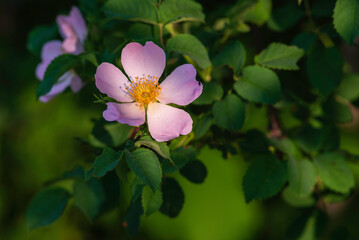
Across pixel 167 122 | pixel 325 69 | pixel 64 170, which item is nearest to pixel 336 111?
pixel 325 69

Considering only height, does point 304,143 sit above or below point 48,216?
above

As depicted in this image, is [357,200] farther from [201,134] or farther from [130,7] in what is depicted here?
[130,7]

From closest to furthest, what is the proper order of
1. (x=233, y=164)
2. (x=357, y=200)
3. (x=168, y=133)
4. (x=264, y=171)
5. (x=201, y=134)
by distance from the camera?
(x=168, y=133), (x=201, y=134), (x=264, y=171), (x=357, y=200), (x=233, y=164)

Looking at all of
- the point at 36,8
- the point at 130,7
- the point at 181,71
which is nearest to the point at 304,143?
the point at 181,71

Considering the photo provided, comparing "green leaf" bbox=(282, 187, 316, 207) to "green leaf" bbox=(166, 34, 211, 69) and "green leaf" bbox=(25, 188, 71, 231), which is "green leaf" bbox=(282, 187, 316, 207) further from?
"green leaf" bbox=(25, 188, 71, 231)

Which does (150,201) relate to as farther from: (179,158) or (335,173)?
(335,173)

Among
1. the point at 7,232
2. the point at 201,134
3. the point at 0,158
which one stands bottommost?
the point at 7,232

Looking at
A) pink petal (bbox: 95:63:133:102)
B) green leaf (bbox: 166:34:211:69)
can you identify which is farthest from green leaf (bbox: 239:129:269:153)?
pink petal (bbox: 95:63:133:102)
